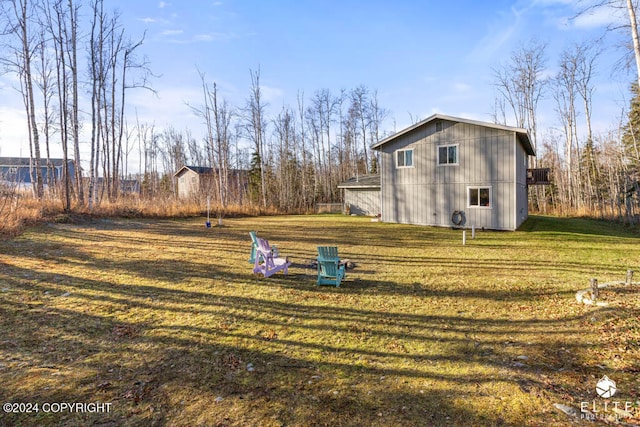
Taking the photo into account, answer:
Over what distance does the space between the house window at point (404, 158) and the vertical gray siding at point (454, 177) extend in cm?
24

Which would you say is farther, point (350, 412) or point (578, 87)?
point (578, 87)

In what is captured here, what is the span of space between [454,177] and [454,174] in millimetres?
159

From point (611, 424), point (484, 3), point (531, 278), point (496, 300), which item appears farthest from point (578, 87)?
point (611, 424)

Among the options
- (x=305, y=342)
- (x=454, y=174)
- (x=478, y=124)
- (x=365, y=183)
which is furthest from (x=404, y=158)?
(x=305, y=342)

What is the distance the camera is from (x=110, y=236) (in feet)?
38.6

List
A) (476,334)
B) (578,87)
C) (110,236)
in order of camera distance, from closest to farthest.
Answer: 1. (476,334)
2. (110,236)
3. (578,87)

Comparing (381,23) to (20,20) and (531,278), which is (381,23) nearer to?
(531,278)

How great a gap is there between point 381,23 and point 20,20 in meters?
16.9

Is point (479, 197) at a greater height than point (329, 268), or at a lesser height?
greater

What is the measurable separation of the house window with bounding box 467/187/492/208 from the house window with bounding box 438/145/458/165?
1.76 m

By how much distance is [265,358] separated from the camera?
3664mm

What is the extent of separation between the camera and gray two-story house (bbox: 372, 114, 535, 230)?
15.2 m

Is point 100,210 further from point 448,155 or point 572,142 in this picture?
point 572,142

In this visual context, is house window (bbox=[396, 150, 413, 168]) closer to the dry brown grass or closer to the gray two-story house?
the gray two-story house
